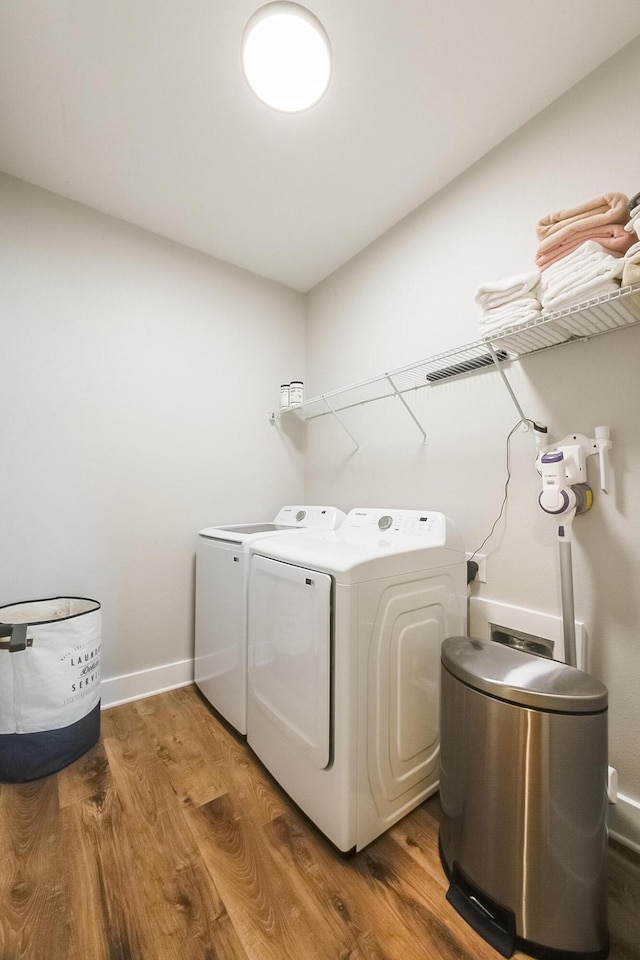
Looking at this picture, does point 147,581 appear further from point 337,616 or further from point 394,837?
point 394,837

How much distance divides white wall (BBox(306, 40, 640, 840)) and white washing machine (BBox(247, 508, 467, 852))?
0.30m

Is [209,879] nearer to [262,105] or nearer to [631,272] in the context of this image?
[631,272]

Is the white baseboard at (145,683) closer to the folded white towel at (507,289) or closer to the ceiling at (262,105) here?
the folded white towel at (507,289)

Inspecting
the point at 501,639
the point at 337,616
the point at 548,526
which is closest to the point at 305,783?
the point at 337,616

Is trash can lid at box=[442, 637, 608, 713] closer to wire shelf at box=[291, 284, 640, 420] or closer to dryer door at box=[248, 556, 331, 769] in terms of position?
dryer door at box=[248, 556, 331, 769]

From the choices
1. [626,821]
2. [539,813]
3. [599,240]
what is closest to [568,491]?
[599,240]

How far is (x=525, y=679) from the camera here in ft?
2.93

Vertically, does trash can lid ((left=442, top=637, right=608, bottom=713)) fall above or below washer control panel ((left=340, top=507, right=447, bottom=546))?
below

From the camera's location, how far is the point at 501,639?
1.46 metres

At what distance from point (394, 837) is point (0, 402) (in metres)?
2.27

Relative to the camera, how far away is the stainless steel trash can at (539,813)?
82 centimetres

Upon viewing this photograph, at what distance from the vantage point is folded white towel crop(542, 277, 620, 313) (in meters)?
0.98

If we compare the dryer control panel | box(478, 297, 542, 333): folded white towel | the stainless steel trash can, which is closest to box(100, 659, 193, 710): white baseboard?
the dryer control panel

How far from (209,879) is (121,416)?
186cm
